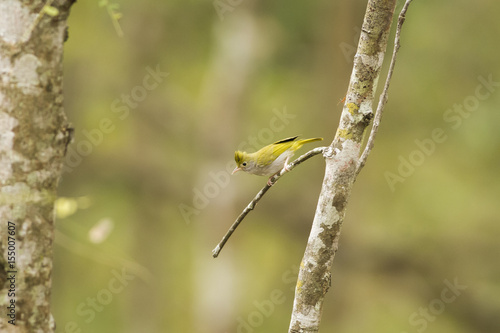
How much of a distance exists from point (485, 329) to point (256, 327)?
485 cm

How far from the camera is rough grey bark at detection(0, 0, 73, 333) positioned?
7.75ft

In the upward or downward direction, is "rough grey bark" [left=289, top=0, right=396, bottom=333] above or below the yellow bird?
above

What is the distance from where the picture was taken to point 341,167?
8.71 feet

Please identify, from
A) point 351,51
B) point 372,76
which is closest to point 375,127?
point 372,76

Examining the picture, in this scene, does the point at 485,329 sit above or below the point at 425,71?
below

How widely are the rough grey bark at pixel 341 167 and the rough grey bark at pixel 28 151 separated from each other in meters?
Result: 1.11

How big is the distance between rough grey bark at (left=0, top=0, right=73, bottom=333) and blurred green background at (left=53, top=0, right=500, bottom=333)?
561cm

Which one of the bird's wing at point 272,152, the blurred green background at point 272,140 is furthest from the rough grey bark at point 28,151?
the blurred green background at point 272,140

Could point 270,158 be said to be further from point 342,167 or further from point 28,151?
point 28,151

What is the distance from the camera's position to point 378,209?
36.9ft

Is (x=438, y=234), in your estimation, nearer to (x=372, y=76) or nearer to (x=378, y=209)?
(x=378, y=209)

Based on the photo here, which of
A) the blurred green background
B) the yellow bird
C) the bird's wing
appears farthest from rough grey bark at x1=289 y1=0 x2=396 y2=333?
the blurred green background

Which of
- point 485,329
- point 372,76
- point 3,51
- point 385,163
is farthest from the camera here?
point 385,163

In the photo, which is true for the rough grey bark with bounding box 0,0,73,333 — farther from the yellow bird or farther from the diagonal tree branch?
the yellow bird
